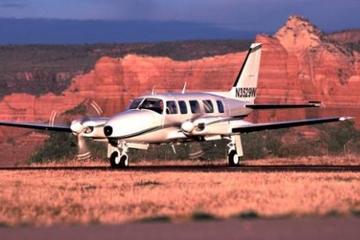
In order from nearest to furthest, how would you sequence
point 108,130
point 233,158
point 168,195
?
1. point 168,195
2. point 108,130
3. point 233,158

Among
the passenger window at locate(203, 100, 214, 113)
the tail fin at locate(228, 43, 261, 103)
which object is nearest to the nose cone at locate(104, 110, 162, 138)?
the passenger window at locate(203, 100, 214, 113)

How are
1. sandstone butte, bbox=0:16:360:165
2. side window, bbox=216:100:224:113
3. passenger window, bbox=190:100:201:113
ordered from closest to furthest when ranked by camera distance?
passenger window, bbox=190:100:201:113, side window, bbox=216:100:224:113, sandstone butte, bbox=0:16:360:165

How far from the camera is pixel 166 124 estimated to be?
137 ft

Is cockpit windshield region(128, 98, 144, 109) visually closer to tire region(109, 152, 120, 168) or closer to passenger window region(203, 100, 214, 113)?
tire region(109, 152, 120, 168)

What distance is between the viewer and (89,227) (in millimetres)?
18469

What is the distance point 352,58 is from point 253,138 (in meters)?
61.6

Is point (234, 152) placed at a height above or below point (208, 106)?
below

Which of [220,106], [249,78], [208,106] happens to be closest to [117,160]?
[208,106]

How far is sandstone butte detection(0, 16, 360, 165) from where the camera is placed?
122000 mm

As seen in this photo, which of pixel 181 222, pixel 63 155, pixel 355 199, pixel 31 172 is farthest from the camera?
pixel 63 155

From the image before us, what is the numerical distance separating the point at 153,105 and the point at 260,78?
8258 centimetres

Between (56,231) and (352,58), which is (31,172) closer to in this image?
(56,231)

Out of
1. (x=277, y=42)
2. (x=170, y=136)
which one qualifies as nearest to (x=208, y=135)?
(x=170, y=136)

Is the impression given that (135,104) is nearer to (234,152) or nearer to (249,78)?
(234,152)
